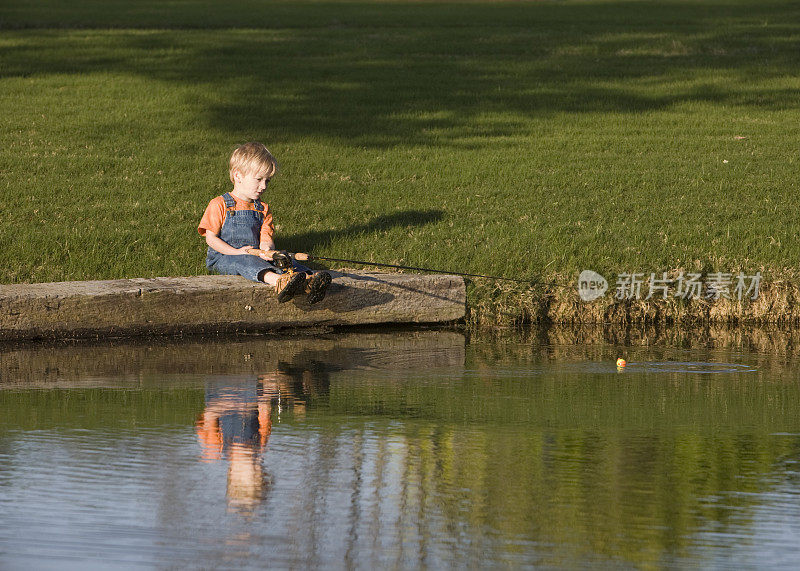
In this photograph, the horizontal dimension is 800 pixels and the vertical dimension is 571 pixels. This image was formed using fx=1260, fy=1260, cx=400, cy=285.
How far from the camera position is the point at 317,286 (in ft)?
30.6

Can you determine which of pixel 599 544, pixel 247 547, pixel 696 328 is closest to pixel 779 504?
pixel 599 544

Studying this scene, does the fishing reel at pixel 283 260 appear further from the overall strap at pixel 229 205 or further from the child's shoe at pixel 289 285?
the overall strap at pixel 229 205

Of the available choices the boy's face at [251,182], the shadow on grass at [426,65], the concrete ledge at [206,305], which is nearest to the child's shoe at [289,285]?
the concrete ledge at [206,305]

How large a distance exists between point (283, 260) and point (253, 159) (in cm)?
91

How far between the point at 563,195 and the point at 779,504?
28.6ft

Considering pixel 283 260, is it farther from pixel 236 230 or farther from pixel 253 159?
pixel 253 159

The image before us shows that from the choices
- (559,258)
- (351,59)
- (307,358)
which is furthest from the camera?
(351,59)

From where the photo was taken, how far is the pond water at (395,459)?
4543mm

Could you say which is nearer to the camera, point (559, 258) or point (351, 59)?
point (559, 258)

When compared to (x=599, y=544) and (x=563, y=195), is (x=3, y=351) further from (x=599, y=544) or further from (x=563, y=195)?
(x=563, y=195)

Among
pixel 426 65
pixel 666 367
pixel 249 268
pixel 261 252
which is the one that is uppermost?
pixel 426 65

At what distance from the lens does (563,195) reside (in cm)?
1361

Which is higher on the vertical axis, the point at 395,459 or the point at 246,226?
the point at 246,226

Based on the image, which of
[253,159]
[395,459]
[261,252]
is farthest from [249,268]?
[395,459]
